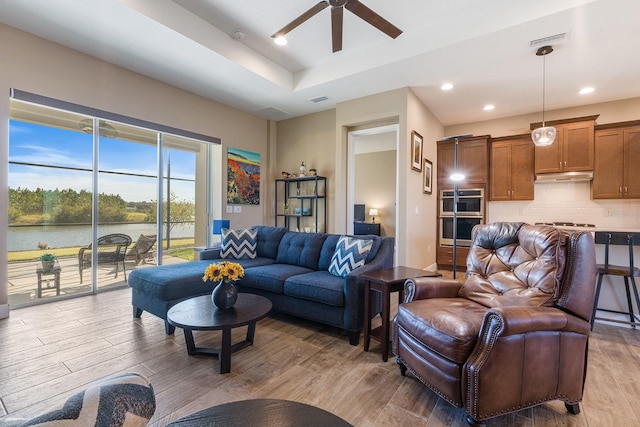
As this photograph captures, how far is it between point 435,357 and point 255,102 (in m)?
4.68

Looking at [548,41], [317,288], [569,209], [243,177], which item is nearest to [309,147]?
[243,177]

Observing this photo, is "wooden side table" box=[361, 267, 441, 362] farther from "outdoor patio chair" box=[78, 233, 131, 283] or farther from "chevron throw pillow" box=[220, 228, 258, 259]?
"outdoor patio chair" box=[78, 233, 131, 283]

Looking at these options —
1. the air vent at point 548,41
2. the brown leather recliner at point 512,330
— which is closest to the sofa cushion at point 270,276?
the brown leather recliner at point 512,330

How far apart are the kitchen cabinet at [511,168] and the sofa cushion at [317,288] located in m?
4.21

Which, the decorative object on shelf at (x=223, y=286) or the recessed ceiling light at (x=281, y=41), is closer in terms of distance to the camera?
the decorative object on shelf at (x=223, y=286)

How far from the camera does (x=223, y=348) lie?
6.58 feet

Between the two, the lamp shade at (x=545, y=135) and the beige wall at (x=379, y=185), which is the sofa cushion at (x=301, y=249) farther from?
the beige wall at (x=379, y=185)

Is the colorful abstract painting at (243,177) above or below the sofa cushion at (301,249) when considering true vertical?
above

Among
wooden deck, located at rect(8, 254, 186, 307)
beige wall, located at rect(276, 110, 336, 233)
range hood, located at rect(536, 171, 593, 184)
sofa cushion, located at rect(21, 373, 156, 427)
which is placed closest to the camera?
sofa cushion, located at rect(21, 373, 156, 427)

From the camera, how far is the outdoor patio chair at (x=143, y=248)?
441 cm

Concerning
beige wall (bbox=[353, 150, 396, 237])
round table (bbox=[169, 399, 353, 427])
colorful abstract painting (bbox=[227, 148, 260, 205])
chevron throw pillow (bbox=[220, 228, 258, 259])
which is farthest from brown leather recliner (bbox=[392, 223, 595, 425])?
beige wall (bbox=[353, 150, 396, 237])

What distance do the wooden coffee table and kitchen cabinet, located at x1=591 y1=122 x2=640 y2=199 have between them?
5.47 m

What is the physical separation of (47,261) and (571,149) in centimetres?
770

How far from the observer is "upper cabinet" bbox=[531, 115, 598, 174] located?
15.0 ft
